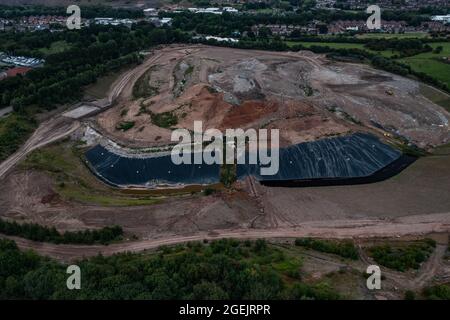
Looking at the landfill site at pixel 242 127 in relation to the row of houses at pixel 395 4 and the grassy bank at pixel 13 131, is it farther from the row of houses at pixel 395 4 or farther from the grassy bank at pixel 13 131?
the row of houses at pixel 395 4

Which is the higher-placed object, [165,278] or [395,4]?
[395,4]

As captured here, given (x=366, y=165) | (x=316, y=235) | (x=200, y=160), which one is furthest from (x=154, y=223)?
(x=366, y=165)

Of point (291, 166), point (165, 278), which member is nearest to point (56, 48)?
point (291, 166)

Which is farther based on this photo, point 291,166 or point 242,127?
point 242,127

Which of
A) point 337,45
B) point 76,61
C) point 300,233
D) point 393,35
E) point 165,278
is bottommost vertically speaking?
point 300,233

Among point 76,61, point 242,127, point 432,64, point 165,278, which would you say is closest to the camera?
point 165,278

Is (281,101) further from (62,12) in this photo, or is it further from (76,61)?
(62,12)

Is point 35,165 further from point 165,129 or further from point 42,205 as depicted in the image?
point 165,129
